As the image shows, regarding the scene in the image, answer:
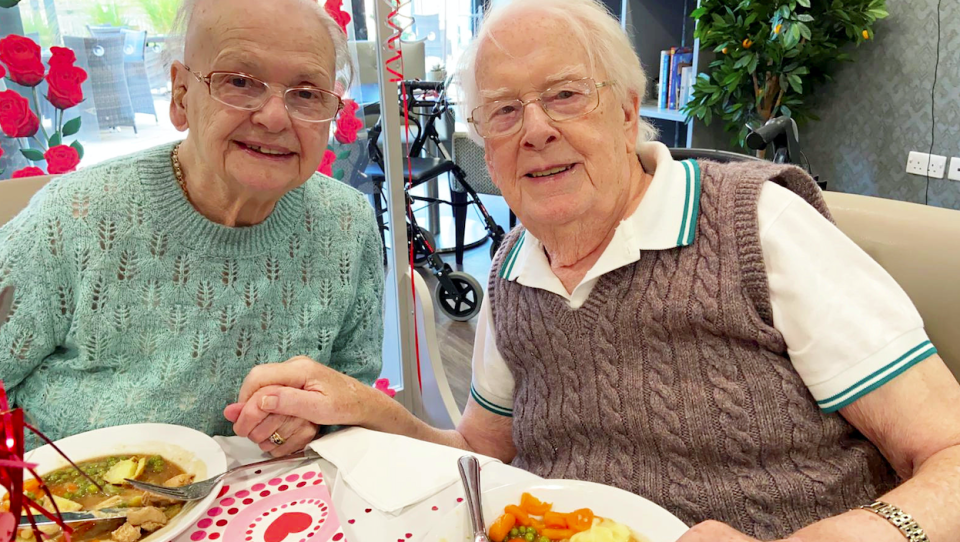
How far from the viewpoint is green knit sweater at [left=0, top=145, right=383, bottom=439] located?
110cm

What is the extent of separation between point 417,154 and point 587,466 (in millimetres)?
3218

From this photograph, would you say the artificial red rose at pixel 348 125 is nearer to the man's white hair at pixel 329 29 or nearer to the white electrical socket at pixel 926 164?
the man's white hair at pixel 329 29

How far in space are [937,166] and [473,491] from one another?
12.6 ft

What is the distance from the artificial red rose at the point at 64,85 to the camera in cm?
172

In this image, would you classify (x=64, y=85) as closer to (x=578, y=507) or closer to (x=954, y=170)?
(x=578, y=507)

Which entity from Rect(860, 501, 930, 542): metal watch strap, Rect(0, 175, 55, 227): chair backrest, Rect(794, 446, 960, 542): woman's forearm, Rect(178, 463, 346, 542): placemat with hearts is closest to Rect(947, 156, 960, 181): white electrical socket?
Rect(794, 446, 960, 542): woman's forearm

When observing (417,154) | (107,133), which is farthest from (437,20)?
(107,133)

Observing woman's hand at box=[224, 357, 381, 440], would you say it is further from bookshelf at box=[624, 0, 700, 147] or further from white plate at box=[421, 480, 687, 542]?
bookshelf at box=[624, 0, 700, 147]

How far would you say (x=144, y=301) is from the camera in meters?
1.14

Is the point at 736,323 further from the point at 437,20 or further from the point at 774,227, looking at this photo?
the point at 437,20

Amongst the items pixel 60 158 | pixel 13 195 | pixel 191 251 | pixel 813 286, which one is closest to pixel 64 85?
pixel 60 158

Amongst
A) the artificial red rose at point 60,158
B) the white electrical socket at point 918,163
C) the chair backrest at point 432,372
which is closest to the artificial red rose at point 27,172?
the artificial red rose at point 60,158

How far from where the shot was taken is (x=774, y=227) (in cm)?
96

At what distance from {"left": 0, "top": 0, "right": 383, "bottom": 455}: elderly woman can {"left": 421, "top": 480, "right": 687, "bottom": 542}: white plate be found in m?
0.33
